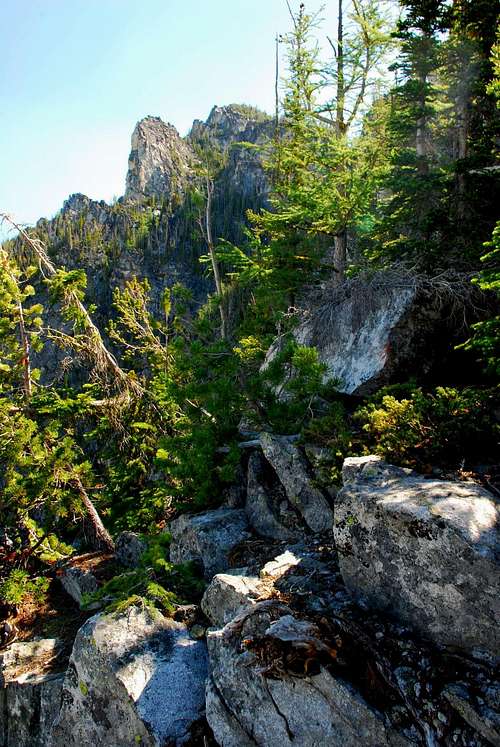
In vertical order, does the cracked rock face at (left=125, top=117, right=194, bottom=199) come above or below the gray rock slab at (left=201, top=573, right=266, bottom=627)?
above

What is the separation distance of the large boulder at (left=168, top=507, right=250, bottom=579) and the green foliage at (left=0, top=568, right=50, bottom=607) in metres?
3.29

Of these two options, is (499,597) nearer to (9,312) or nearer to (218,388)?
(218,388)

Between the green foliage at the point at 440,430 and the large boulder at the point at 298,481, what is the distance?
120 cm

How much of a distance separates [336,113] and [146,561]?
468 inches

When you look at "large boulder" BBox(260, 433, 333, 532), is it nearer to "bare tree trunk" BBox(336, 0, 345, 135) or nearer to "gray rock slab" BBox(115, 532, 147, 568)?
"gray rock slab" BBox(115, 532, 147, 568)

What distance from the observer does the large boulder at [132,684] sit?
4.35 metres

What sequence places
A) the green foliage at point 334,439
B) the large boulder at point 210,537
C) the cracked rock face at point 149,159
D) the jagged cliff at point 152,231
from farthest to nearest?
1. the cracked rock face at point 149,159
2. the jagged cliff at point 152,231
3. the large boulder at point 210,537
4. the green foliage at point 334,439

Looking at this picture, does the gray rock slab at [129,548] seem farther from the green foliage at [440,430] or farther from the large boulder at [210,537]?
the green foliage at [440,430]

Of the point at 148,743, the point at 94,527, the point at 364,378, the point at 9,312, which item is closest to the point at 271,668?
the point at 148,743

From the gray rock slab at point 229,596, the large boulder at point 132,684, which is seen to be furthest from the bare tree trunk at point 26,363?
the gray rock slab at point 229,596

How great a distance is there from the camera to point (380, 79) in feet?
40.3

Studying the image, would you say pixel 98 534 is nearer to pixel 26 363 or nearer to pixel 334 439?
pixel 26 363

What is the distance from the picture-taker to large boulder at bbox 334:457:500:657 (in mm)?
3506

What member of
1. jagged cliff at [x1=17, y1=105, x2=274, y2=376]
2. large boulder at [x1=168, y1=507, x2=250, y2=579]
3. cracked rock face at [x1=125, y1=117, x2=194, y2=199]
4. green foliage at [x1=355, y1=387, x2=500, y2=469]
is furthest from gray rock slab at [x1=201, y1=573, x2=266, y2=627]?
cracked rock face at [x1=125, y1=117, x2=194, y2=199]
